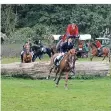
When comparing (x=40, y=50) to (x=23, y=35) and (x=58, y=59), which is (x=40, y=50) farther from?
(x=58, y=59)

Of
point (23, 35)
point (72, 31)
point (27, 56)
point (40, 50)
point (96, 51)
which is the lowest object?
point (96, 51)

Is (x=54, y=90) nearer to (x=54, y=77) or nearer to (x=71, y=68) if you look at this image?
(x=71, y=68)

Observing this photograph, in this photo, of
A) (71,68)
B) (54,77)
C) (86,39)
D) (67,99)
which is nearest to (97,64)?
(54,77)

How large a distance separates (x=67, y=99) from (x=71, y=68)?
136 inches

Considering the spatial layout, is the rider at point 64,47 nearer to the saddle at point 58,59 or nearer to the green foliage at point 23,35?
the saddle at point 58,59

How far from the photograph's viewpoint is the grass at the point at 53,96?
34.4 ft

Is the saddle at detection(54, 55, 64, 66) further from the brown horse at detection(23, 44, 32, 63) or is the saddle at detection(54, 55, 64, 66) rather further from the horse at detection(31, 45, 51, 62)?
the horse at detection(31, 45, 51, 62)

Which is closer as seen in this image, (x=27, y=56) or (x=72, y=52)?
(x=72, y=52)

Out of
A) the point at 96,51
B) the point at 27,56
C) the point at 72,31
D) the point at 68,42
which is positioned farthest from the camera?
the point at 96,51

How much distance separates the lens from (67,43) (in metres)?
15.8

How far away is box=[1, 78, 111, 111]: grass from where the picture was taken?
1049 centimetres

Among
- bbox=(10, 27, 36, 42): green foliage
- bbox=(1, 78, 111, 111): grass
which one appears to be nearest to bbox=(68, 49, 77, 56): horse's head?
bbox=(1, 78, 111, 111): grass

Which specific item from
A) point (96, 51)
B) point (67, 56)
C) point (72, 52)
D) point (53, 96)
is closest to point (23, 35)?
point (96, 51)

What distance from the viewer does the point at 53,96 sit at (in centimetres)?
1239
